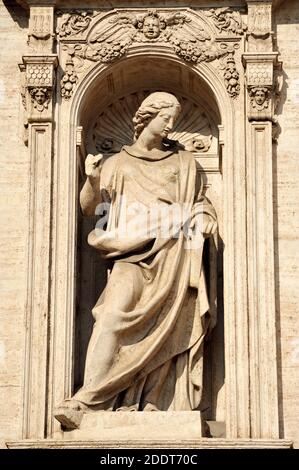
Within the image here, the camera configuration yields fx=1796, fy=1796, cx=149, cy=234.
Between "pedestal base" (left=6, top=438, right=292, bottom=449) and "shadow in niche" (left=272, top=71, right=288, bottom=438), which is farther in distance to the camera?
"shadow in niche" (left=272, top=71, right=288, bottom=438)

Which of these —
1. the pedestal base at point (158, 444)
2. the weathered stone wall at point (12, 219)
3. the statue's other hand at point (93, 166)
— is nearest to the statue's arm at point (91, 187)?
the statue's other hand at point (93, 166)

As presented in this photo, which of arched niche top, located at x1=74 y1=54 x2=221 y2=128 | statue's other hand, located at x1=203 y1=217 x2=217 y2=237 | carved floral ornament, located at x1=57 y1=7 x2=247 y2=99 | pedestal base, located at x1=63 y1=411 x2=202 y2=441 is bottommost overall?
pedestal base, located at x1=63 y1=411 x2=202 y2=441

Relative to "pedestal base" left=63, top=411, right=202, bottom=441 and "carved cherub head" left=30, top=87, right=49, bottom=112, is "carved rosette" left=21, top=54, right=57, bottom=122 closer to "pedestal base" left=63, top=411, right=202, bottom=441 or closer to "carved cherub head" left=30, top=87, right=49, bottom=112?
"carved cherub head" left=30, top=87, right=49, bottom=112

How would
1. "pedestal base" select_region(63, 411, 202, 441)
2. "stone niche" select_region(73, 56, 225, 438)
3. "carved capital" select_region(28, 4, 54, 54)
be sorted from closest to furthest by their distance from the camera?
"pedestal base" select_region(63, 411, 202, 441) < "stone niche" select_region(73, 56, 225, 438) < "carved capital" select_region(28, 4, 54, 54)

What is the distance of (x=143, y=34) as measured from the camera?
18141mm

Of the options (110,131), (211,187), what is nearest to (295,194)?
(211,187)

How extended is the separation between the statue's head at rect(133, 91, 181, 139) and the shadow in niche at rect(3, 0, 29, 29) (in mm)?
1525

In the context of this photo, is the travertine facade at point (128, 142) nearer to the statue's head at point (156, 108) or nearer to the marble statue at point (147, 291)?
the marble statue at point (147, 291)

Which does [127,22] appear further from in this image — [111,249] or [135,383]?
[135,383]

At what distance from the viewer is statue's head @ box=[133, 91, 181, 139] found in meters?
17.9

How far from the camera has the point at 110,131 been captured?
18656mm

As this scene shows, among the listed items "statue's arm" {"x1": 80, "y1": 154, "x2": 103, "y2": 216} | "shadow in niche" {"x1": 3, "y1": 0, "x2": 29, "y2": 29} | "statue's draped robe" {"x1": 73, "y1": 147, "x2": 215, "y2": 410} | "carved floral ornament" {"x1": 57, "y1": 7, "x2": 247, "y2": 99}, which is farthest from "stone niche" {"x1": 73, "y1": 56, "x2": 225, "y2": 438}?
"shadow in niche" {"x1": 3, "y1": 0, "x2": 29, "y2": 29}

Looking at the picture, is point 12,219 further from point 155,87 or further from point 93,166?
point 155,87

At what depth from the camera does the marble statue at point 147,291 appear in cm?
1705
